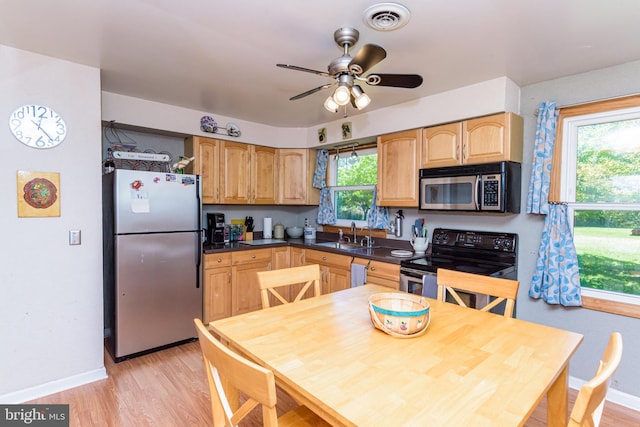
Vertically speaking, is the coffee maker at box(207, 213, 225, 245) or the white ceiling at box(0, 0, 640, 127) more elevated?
the white ceiling at box(0, 0, 640, 127)

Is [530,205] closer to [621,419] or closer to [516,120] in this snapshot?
[516,120]

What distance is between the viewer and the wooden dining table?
2.91 feet

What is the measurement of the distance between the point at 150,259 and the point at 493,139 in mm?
2990

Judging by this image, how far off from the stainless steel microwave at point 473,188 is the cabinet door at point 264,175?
74.4 inches

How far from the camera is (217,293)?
10.9 feet

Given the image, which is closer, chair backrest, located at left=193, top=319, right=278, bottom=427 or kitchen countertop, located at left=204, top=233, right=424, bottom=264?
chair backrest, located at left=193, top=319, right=278, bottom=427

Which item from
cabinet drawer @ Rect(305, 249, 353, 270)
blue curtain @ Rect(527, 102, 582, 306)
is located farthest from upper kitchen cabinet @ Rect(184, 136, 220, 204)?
blue curtain @ Rect(527, 102, 582, 306)

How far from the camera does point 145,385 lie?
92.7 inches

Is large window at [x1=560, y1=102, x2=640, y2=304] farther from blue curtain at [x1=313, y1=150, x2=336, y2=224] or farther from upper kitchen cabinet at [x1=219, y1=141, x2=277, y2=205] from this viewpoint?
upper kitchen cabinet at [x1=219, y1=141, x2=277, y2=205]

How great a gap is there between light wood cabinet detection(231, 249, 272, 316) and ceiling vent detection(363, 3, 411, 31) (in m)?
2.53

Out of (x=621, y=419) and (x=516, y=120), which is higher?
(x=516, y=120)

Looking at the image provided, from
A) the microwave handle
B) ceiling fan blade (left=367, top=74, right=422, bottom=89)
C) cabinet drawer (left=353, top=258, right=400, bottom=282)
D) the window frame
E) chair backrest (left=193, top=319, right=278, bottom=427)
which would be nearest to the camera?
chair backrest (left=193, top=319, right=278, bottom=427)

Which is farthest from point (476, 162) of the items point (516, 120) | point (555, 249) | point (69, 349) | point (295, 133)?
point (69, 349)

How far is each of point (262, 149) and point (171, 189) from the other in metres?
1.37
